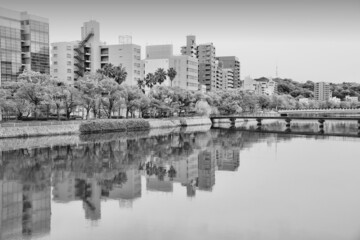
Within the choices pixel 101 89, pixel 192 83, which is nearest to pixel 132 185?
pixel 101 89

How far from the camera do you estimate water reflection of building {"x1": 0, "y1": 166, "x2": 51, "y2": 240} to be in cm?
1564

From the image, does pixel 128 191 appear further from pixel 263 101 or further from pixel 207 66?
pixel 207 66

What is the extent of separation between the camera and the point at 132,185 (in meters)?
24.3

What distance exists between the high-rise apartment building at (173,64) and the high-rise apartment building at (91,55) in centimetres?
1243

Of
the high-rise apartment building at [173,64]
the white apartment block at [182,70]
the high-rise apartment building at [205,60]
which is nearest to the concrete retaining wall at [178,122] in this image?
the high-rise apartment building at [173,64]

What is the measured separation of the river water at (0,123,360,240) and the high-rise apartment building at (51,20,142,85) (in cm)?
4815

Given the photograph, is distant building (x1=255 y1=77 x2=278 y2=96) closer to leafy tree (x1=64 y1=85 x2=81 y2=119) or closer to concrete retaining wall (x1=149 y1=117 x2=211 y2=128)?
concrete retaining wall (x1=149 y1=117 x2=211 y2=128)

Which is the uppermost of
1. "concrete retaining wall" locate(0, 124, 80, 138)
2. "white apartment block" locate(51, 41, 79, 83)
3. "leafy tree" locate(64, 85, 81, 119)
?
"white apartment block" locate(51, 41, 79, 83)

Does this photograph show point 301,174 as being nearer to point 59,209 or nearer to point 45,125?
point 59,209

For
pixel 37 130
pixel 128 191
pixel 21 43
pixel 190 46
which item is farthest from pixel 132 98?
pixel 190 46

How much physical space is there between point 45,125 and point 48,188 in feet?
89.4

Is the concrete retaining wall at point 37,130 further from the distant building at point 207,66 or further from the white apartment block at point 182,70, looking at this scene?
the distant building at point 207,66

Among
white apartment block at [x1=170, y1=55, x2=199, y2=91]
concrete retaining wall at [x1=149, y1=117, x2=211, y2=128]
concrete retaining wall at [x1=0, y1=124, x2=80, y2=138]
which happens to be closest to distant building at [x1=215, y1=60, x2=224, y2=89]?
white apartment block at [x1=170, y1=55, x2=199, y2=91]

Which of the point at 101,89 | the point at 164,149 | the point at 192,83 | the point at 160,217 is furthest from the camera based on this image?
the point at 192,83
